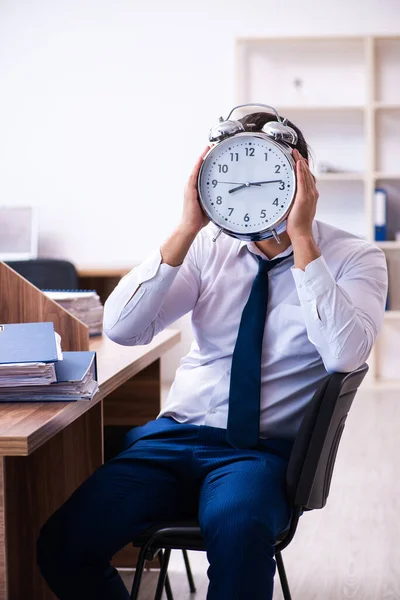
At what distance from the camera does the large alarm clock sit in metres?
1.61

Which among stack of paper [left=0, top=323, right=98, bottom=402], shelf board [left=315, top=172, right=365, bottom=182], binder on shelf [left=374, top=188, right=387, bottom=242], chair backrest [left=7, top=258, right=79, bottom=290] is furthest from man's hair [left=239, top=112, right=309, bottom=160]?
binder on shelf [left=374, top=188, right=387, bottom=242]

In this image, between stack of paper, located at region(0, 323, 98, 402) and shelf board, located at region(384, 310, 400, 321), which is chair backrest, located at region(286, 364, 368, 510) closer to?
stack of paper, located at region(0, 323, 98, 402)

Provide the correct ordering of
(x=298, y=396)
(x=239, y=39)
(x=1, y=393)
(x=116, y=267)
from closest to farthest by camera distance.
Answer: (x=1, y=393) → (x=298, y=396) → (x=116, y=267) → (x=239, y=39)

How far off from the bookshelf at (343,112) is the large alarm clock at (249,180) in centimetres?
397

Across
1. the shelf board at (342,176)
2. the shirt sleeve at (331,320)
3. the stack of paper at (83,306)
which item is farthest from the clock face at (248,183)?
the shelf board at (342,176)

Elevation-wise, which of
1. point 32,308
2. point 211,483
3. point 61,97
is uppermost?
point 61,97

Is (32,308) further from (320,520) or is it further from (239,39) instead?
(239,39)

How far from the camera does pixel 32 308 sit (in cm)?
198

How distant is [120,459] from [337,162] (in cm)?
429

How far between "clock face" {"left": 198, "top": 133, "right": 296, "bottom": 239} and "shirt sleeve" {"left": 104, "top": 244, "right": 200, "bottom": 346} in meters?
0.18

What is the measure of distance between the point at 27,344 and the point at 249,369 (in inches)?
17.9

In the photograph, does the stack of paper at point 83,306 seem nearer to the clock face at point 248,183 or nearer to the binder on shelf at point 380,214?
the clock face at point 248,183

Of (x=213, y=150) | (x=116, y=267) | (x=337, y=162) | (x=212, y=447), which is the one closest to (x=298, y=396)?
(x=212, y=447)

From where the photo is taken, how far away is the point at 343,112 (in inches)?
219
